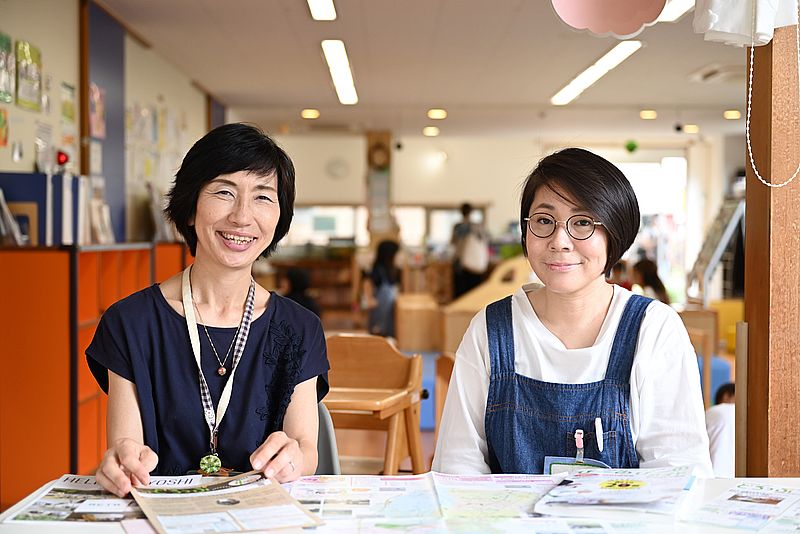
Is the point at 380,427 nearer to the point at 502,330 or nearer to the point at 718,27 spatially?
the point at 502,330

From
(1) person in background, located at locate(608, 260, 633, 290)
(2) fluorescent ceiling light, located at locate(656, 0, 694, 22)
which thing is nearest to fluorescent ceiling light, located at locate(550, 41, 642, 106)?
(2) fluorescent ceiling light, located at locate(656, 0, 694, 22)

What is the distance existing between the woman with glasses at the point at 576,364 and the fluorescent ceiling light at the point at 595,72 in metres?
5.25

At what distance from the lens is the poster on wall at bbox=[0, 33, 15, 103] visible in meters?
4.67

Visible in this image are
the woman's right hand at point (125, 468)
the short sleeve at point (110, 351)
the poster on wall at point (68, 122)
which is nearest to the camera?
the woman's right hand at point (125, 468)

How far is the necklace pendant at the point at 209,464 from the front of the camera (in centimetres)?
184

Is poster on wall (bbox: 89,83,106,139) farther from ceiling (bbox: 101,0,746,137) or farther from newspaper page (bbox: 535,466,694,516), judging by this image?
newspaper page (bbox: 535,466,694,516)

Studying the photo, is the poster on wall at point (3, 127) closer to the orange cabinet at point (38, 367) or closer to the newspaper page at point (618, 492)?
the orange cabinet at point (38, 367)

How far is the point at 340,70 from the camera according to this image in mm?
8414

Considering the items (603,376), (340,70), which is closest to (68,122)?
(340,70)

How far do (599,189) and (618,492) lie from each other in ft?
2.46

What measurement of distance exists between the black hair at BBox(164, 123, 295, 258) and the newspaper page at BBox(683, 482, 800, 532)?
1.11 meters

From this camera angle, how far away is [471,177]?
17.4 m

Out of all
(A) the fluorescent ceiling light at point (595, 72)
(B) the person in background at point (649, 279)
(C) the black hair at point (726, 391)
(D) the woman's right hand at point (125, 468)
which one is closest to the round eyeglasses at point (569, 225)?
(D) the woman's right hand at point (125, 468)

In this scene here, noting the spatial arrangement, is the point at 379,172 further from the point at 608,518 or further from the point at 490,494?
the point at 608,518
